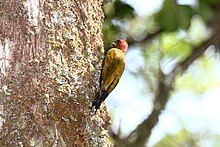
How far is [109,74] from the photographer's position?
2.56m

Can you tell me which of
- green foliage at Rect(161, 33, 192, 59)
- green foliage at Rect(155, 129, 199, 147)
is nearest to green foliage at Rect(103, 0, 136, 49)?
green foliage at Rect(161, 33, 192, 59)

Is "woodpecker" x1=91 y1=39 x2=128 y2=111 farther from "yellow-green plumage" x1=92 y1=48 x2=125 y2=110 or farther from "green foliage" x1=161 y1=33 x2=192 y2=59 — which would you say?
"green foliage" x1=161 y1=33 x2=192 y2=59

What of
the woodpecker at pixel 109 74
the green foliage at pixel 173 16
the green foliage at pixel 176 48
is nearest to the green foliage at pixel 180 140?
the green foliage at pixel 176 48

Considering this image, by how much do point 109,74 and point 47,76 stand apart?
0.26 m

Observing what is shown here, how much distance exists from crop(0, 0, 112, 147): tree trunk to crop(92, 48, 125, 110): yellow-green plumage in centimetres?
3

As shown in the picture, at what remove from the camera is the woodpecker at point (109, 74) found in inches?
99.6

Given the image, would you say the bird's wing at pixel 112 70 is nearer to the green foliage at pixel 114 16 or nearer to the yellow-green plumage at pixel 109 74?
the yellow-green plumage at pixel 109 74

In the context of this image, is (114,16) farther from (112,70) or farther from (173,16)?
(112,70)

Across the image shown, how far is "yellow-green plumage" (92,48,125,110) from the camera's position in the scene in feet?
8.30

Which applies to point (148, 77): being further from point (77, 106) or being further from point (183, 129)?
point (77, 106)

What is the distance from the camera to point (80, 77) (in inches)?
99.3

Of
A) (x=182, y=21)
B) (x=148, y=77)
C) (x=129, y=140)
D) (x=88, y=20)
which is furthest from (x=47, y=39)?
(x=148, y=77)

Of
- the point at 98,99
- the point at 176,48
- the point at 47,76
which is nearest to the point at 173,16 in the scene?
the point at 176,48

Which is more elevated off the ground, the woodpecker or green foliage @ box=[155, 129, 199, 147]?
the woodpecker
